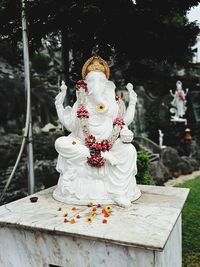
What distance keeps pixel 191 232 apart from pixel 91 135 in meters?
2.36

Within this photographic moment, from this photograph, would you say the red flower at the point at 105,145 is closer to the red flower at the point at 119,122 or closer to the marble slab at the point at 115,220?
the red flower at the point at 119,122

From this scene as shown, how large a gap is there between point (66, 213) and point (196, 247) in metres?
2.14

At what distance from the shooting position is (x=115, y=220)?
293 centimetres

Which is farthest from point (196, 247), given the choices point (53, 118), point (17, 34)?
point (53, 118)

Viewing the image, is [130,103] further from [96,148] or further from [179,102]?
[179,102]

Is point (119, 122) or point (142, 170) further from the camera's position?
point (142, 170)

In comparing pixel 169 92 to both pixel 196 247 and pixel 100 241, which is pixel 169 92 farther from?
pixel 100 241

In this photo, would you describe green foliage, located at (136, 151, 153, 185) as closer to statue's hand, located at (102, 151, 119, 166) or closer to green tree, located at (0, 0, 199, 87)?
green tree, located at (0, 0, 199, 87)

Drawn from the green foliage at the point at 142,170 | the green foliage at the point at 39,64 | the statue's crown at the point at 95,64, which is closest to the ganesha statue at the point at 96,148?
the statue's crown at the point at 95,64

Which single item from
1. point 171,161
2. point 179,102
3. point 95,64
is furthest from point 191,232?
point 179,102

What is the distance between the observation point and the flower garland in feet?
11.9

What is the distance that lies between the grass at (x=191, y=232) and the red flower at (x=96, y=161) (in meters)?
1.67

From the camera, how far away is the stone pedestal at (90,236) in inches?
99.1

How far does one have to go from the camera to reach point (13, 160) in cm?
723
